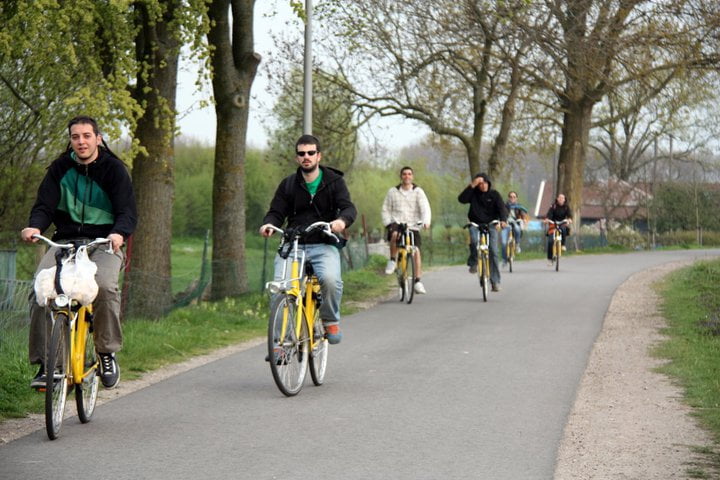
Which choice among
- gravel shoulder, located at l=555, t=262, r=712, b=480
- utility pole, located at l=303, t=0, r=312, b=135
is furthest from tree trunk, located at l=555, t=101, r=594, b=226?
gravel shoulder, located at l=555, t=262, r=712, b=480

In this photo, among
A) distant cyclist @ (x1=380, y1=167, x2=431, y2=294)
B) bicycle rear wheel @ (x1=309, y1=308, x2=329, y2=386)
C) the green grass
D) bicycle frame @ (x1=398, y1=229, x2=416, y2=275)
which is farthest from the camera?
bicycle frame @ (x1=398, y1=229, x2=416, y2=275)

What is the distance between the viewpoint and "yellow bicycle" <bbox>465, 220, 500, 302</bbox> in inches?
727

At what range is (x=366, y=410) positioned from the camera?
8.31 metres

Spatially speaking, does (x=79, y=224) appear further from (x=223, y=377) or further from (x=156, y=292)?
(x=156, y=292)

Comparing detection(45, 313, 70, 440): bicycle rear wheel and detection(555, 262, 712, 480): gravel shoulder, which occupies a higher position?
detection(45, 313, 70, 440): bicycle rear wheel

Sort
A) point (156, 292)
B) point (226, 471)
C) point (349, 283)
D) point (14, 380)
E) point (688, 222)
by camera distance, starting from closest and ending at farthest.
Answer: point (226, 471), point (14, 380), point (156, 292), point (349, 283), point (688, 222)

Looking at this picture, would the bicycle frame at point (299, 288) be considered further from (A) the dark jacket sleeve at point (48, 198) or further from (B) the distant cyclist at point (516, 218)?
(B) the distant cyclist at point (516, 218)

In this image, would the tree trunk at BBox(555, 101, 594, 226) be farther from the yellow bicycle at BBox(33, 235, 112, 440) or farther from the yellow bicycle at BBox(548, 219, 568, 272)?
the yellow bicycle at BBox(33, 235, 112, 440)

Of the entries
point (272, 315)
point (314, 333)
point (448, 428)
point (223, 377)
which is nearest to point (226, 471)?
point (448, 428)

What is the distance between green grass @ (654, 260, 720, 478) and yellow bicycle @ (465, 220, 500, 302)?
270cm

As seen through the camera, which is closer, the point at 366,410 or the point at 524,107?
the point at 366,410

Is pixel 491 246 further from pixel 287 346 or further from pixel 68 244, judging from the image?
pixel 68 244

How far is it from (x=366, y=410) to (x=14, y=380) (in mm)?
2772

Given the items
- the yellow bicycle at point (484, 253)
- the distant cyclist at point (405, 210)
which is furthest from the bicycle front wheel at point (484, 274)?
the distant cyclist at point (405, 210)
